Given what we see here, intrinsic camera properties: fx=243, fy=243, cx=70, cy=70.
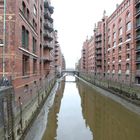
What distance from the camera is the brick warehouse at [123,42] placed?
4606 centimetres

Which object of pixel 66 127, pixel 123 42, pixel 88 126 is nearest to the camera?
pixel 66 127

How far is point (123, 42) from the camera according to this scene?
54.2 m

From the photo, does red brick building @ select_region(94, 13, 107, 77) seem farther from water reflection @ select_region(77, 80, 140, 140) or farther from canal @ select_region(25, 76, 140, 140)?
canal @ select_region(25, 76, 140, 140)

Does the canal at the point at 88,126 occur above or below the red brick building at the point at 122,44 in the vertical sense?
below

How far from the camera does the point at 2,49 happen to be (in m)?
18.2

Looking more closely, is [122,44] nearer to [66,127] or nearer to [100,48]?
[100,48]

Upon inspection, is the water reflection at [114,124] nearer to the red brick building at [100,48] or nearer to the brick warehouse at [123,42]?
the brick warehouse at [123,42]

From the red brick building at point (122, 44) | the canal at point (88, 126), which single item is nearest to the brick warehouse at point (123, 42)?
the red brick building at point (122, 44)

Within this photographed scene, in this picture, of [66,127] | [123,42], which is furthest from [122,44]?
[66,127]

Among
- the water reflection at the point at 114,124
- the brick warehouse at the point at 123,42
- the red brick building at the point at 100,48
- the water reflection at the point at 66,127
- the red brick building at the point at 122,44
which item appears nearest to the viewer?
the water reflection at the point at 66,127

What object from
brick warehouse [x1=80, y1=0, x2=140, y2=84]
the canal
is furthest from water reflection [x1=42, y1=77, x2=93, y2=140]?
brick warehouse [x1=80, y1=0, x2=140, y2=84]

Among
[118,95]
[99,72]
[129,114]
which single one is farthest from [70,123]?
[99,72]

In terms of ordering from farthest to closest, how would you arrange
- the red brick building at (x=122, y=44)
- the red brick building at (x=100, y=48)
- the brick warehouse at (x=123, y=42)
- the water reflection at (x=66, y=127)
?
the red brick building at (x=100, y=48)
the red brick building at (x=122, y=44)
the brick warehouse at (x=123, y=42)
the water reflection at (x=66, y=127)

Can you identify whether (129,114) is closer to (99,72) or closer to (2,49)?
(2,49)
